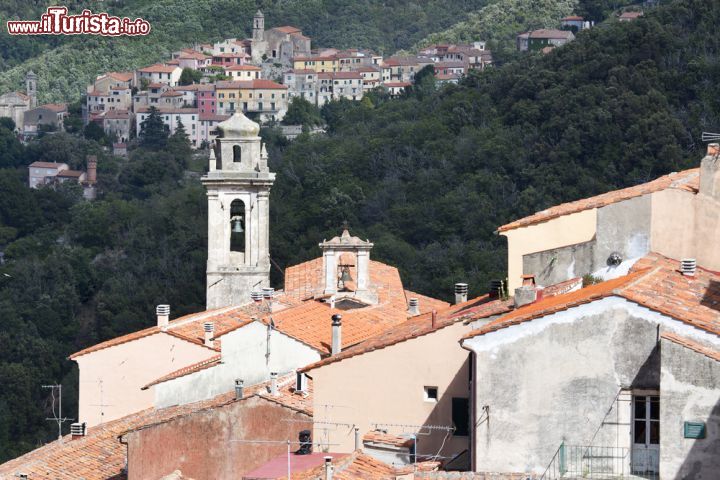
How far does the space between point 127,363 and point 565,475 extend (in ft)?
40.3

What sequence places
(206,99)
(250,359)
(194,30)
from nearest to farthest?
(250,359)
(206,99)
(194,30)

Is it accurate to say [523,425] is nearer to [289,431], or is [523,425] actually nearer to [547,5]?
[289,431]

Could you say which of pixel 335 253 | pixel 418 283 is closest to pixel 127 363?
pixel 335 253

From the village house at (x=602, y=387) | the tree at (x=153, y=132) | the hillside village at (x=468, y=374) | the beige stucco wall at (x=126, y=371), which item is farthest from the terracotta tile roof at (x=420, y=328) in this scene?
the tree at (x=153, y=132)

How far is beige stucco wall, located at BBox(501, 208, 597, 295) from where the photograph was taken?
16328 mm

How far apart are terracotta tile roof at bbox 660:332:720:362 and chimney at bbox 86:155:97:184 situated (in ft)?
372

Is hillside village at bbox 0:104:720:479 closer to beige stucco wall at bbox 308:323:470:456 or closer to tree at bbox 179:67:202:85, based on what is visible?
beige stucco wall at bbox 308:323:470:456

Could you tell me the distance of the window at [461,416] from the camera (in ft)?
47.8

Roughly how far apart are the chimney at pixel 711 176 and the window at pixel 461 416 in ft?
8.00

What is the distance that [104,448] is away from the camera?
68.4 feet

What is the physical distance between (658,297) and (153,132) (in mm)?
127244

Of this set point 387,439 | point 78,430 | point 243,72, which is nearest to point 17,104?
point 243,72

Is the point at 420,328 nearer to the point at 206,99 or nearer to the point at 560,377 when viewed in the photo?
the point at 560,377

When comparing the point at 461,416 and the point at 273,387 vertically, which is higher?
the point at 461,416
